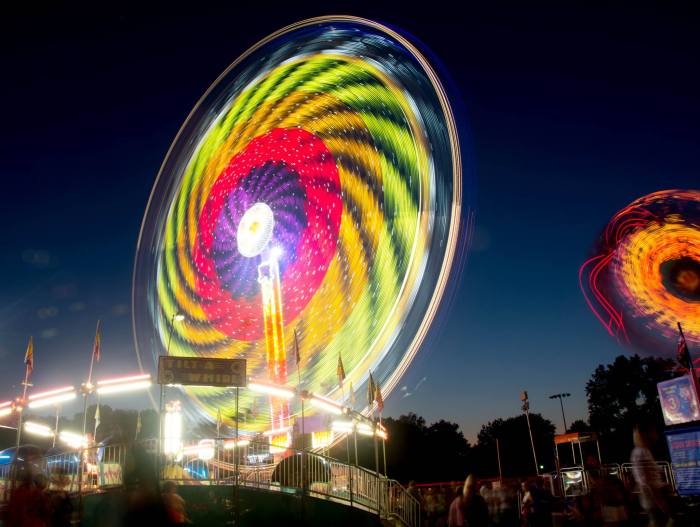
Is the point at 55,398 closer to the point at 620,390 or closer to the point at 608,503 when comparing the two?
the point at 608,503

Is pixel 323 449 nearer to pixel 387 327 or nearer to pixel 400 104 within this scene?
pixel 387 327

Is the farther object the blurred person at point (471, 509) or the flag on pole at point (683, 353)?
the flag on pole at point (683, 353)

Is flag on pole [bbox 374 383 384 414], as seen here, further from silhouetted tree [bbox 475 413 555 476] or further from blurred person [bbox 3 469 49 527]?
silhouetted tree [bbox 475 413 555 476]

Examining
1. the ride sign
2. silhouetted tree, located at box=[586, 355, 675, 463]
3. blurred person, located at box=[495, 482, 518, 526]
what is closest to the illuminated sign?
blurred person, located at box=[495, 482, 518, 526]

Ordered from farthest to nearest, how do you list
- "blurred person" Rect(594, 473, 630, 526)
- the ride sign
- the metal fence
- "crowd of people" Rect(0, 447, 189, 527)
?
the metal fence < the ride sign < "blurred person" Rect(594, 473, 630, 526) < "crowd of people" Rect(0, 447, 189, 527)

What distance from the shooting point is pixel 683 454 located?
691 inches

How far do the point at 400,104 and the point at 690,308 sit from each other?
1335cm

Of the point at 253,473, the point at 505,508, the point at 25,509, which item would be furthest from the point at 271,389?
the point at 25,509

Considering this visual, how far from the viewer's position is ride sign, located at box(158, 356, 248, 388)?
12.1 meters

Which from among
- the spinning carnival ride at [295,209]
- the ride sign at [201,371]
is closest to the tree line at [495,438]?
the spinning carnival ride at [295,209]

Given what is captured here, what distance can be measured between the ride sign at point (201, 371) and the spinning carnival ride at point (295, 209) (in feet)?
30.4

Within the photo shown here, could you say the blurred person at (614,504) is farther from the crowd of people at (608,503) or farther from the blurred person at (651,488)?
the blurred person at (651,488)

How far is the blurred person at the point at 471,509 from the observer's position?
882 cm

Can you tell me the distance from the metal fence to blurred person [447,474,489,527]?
4493 mm
